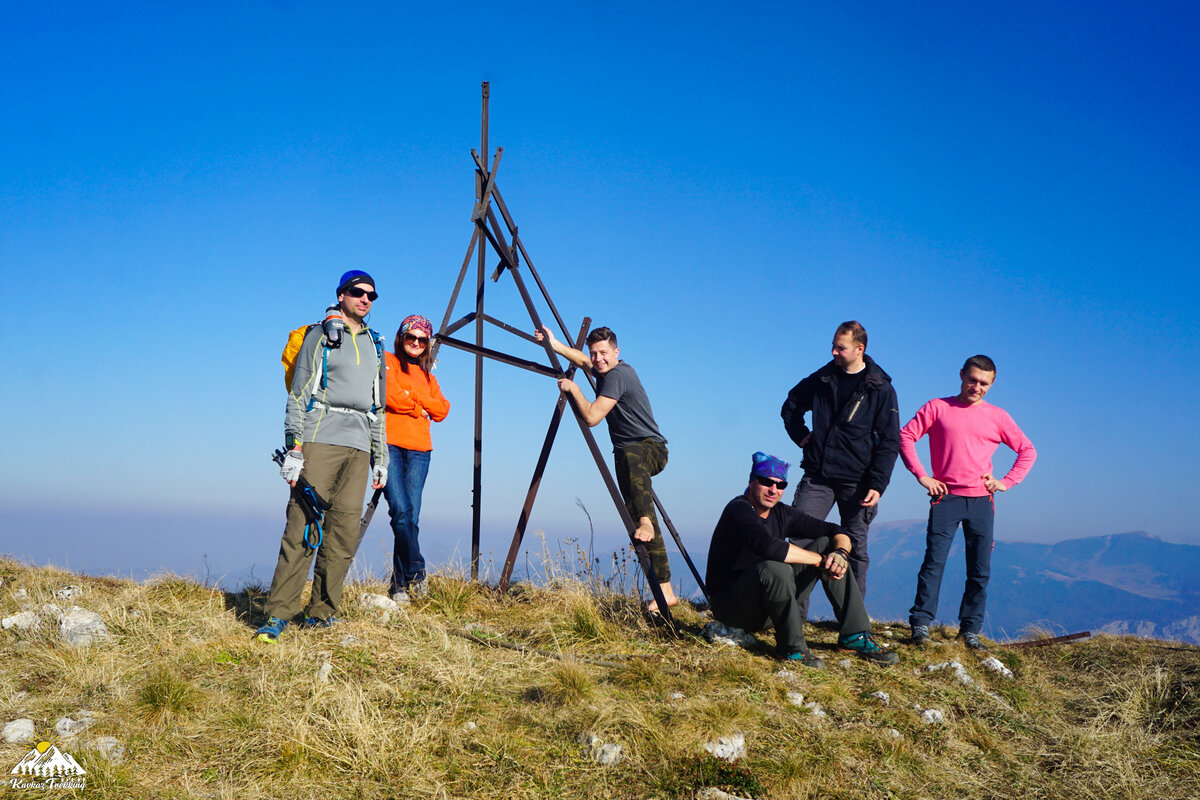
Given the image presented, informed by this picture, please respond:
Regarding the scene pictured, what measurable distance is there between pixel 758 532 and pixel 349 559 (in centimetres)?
303

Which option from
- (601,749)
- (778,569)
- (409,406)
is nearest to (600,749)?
(601,749)

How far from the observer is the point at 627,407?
570cm

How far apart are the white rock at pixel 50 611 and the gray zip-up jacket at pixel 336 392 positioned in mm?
2236

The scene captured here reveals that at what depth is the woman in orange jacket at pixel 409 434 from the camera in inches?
233

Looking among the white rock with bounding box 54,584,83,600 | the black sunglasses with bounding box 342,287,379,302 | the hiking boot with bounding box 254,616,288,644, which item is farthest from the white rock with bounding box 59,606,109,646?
the black sunglasses with bounding box 342,287,379,302

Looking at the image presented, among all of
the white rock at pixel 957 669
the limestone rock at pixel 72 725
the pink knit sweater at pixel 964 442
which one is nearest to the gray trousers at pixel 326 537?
the limestone rock at pixel 72 725

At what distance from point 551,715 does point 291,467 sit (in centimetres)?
237

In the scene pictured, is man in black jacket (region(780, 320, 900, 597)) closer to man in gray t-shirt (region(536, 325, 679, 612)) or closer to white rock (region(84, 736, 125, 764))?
man in gray t-shirt (region(536, 325, 679, 612))

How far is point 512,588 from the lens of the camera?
676 cm

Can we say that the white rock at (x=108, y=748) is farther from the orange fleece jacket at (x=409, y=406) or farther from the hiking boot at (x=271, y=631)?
the orange fleece jacket at (x=409, y=406)

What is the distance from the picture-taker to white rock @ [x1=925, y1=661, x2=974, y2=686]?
4.73 m

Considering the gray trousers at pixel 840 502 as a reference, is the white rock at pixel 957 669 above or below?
below

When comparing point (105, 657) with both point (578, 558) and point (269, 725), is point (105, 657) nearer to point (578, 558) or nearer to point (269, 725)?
point (269, 725)

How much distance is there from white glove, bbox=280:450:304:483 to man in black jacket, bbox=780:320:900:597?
3843 millimetres
